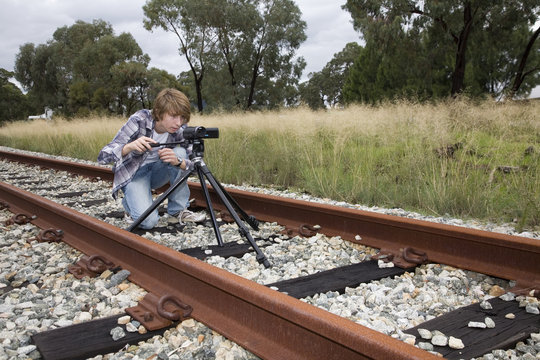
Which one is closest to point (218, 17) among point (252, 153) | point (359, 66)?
point (359, 66)

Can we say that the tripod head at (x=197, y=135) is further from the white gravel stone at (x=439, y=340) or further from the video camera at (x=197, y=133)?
the white gravel stone at (x=439, y=340)

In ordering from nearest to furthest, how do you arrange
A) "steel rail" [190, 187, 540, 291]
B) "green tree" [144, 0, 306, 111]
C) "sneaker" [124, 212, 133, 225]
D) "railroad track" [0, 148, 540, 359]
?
Result: 1. "railroad track" [0, 148, 540, 359]
2. "steel rail" [190, 187, 540, 291]
3. "sneaker" [124, 212, 133, 225]
4. "green tree" [144, 0, 306, 111]

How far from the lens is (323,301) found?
7.29 ft

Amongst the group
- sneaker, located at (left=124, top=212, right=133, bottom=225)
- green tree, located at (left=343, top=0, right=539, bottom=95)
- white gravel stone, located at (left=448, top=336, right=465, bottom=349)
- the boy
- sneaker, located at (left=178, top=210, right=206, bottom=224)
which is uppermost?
green tree, located at (left=343, top=0, right=539, bottom=95)

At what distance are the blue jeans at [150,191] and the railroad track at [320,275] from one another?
0.44 meters

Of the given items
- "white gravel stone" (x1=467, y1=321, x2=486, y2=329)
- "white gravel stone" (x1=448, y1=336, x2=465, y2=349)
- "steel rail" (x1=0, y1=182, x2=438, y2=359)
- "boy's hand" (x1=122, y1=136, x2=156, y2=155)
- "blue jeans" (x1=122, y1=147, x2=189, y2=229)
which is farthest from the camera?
"blue jeans" (x1=122, y1=147, x2=189, y2=229)

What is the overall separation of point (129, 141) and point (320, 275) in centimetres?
205

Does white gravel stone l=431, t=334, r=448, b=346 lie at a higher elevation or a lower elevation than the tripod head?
lower

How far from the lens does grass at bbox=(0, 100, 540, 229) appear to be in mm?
4434

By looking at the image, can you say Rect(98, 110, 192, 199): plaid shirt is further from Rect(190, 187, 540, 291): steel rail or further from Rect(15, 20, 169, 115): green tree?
Rect(15, 20, 169, 115): green tree

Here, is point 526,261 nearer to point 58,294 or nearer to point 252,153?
point 58,294

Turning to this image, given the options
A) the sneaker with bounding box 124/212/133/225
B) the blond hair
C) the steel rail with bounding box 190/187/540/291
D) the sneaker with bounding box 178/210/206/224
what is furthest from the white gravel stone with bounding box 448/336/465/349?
the sneaker with bounding box 124/212/133/225

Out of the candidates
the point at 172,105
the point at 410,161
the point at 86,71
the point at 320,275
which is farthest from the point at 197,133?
the point at 86,71

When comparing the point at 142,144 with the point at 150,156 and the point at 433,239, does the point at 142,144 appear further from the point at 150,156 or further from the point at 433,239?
the point at 433,239
